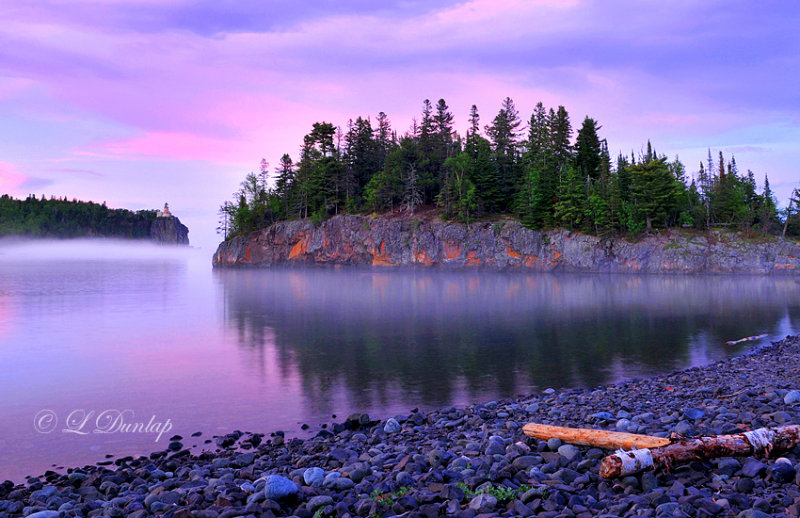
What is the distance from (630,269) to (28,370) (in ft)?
286

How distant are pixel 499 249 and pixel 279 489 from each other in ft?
298

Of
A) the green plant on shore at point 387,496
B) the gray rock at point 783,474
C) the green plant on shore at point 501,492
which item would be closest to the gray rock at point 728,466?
the gray rock at point 783,474

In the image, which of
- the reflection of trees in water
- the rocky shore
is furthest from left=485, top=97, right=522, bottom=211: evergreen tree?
the rocky shore

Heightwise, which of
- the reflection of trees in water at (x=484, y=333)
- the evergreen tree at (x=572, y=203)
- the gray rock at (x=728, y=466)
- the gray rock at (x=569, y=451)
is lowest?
the reflection of trees in water at (x=484, y=333)

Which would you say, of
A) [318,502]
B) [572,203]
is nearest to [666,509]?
[318,502]

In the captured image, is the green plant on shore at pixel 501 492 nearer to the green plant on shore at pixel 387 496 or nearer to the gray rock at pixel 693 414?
the green plant on shore at pixel 387 496

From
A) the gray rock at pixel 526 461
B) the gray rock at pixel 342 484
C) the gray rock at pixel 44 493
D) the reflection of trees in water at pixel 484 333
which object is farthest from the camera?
the reflection of trees in water at pixel 484 333

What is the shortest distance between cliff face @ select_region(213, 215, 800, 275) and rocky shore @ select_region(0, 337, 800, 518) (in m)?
80.7

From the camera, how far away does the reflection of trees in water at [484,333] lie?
18.4m

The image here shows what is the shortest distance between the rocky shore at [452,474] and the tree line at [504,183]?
3333 inches

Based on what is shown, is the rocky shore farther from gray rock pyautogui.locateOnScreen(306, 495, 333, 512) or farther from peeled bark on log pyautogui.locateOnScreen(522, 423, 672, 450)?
peeled bark on log pyautogui.locateOnScreen(522, 423, 672, 450)

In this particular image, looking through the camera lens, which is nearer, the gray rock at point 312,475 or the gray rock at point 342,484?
the gray rock at point 342,484

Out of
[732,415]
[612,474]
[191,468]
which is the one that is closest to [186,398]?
[191,468]

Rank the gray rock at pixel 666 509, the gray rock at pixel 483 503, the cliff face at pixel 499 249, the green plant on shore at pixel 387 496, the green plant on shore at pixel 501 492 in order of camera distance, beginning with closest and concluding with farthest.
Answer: the gray rock at pixel 666 509 < the gray rock at pixel 483 503 < the green plant on shore at pixel 501 492 < the green plant on shore at pixel 387 496 < the cliff face at pixel 499 249
